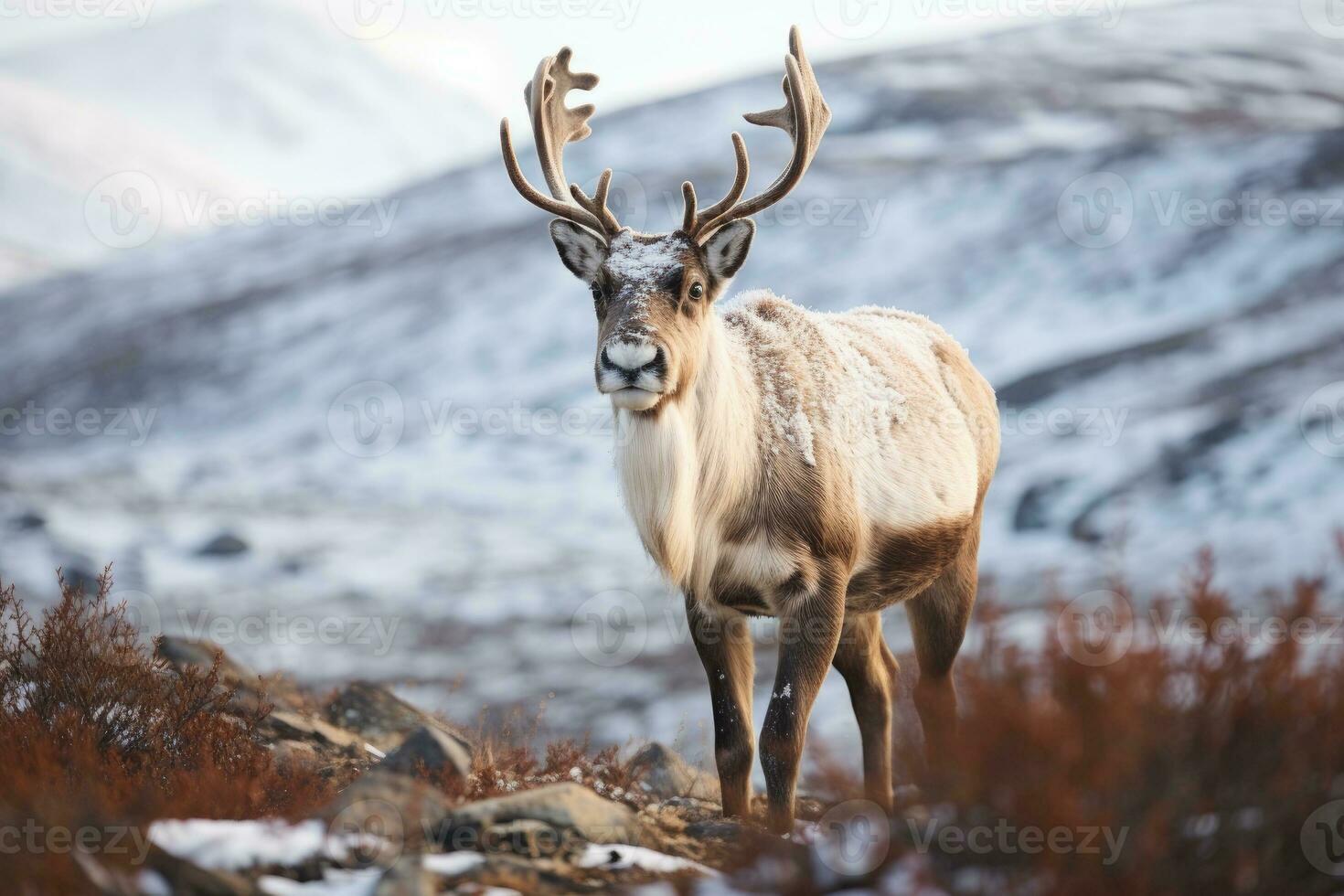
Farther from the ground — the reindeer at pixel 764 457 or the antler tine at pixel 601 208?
the antler tine at pixel 601 208

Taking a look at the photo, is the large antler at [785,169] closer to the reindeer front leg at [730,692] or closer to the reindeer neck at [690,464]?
the reindeer neck at [690,464]

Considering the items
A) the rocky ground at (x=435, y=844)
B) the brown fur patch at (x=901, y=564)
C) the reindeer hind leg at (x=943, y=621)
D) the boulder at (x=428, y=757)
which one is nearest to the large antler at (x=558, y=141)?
the brown fur patch at (x=901, y=564)

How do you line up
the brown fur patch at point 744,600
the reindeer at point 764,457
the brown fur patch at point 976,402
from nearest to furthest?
the reindeer at point 764,457 → the brown fur patch at point 744,600 → the brown fur patch at point 976,402

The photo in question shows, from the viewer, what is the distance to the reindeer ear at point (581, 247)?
584cm

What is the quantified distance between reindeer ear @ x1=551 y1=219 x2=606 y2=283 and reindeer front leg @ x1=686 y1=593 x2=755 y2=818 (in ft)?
5.53

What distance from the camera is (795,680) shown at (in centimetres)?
535

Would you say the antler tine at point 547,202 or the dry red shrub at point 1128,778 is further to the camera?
the antler tine at point 547,202

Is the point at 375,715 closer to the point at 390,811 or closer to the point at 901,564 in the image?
the point at 901,564

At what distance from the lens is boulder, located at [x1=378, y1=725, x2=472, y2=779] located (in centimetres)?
445

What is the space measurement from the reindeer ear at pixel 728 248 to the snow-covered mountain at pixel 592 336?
4.18 m

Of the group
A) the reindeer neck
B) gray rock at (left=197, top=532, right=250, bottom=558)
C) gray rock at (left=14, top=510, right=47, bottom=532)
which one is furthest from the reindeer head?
gray rock at (left=14, top=510, right=47, bottom=532)

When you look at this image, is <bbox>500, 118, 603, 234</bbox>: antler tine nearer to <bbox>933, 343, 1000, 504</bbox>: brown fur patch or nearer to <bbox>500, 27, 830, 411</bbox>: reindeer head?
<bbox>500, 27, 830, 411</bbox>: reindeer head

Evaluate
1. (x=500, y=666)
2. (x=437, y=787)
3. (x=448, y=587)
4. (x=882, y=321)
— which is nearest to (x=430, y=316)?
(x=448, y=587)

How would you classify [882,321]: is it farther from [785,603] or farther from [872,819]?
[872,819]
